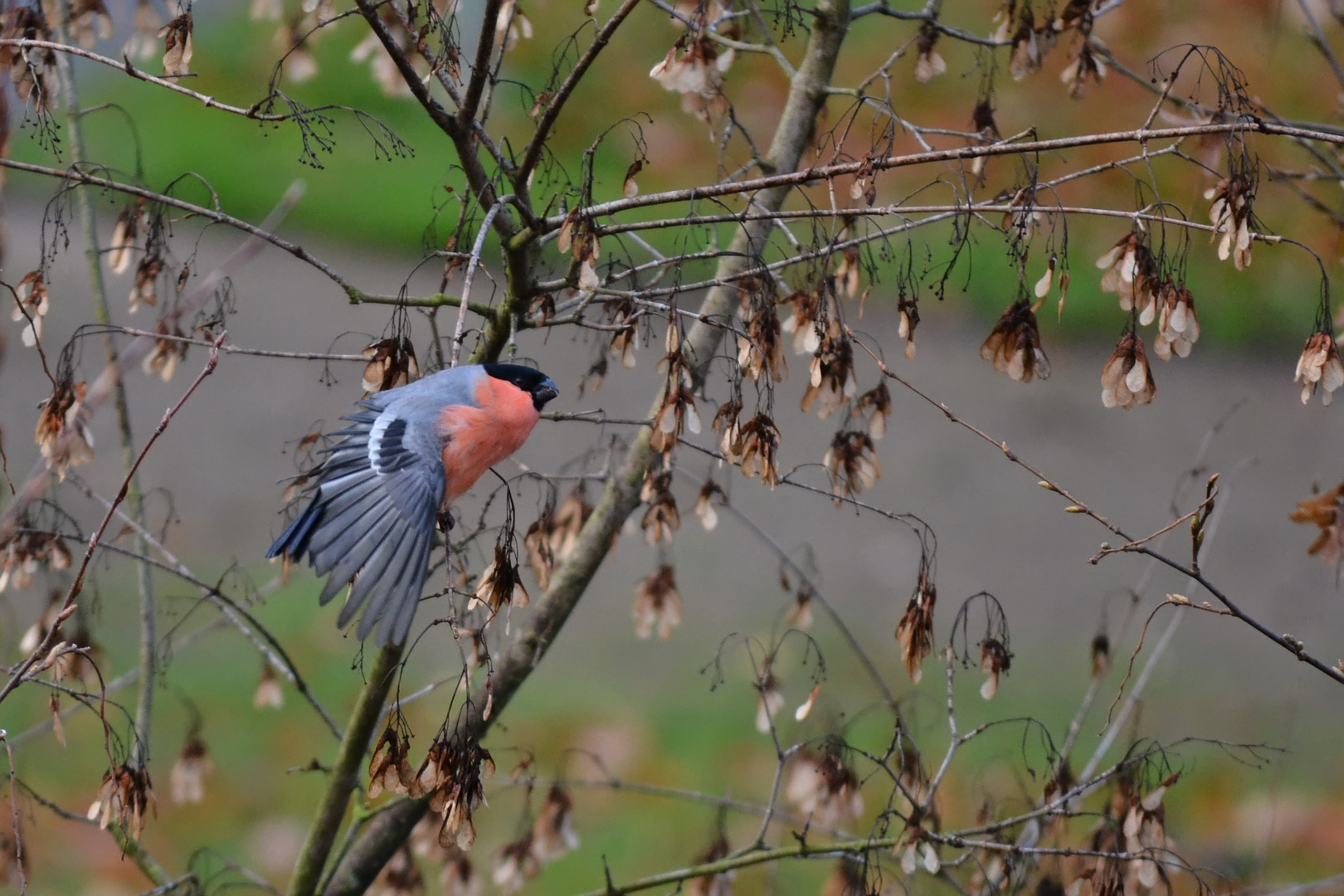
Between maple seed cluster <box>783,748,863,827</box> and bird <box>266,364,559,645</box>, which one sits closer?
bird <box>266,364,559,645</box>

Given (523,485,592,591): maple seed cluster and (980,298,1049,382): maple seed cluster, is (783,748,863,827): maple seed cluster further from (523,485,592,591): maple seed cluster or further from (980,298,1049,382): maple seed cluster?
(980,298,1049,382): maple seed cluster

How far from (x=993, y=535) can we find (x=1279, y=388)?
6.80ft

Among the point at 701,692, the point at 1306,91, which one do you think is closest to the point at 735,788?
the point at 701,692

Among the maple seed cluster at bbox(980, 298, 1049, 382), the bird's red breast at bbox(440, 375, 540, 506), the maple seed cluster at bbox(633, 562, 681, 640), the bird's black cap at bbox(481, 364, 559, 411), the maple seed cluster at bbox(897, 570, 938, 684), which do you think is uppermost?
the bird's black cap at bbox(481, 364, 559, 411)

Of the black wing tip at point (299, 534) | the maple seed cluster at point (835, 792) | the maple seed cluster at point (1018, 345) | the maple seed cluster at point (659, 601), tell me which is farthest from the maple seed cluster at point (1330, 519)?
the black wing tip at point (299, 534)

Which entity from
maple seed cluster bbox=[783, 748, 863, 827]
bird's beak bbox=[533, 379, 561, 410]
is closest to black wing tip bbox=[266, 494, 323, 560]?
bird's beak bbox=[533, 379, 561, 410]

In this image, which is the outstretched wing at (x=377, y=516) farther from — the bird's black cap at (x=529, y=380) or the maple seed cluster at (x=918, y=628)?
the maple seed cluster at (x=918, y=628)

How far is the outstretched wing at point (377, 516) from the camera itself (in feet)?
5.51

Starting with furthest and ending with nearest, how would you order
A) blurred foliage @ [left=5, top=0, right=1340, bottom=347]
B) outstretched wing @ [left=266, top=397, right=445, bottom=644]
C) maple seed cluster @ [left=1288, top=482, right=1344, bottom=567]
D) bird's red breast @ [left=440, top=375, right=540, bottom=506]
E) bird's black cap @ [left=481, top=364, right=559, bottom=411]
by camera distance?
blurred foliage @ [left=5, top=0, right=1340, bottom=347] → bird's black cap @ [left=481, top=364, right=559, bottom=411] → bird's red breast @ [left=440, top=375, right=540, bottom=506] → maple seed cluster @ [left=1288, top=482, right=1344, bottom=567] → outstretched wing @ [left=266, top=397, right=445, bottom=644]

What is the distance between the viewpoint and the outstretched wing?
1.68 m

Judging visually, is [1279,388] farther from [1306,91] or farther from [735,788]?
[735,788]

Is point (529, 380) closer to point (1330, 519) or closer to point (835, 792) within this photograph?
point (835, 792)

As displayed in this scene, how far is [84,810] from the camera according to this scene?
3.89m

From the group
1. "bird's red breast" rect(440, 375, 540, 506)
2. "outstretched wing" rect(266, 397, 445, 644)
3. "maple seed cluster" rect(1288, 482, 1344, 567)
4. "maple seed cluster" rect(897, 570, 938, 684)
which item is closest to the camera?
"outstretched wing" rect(266, 397, 445, 644)
